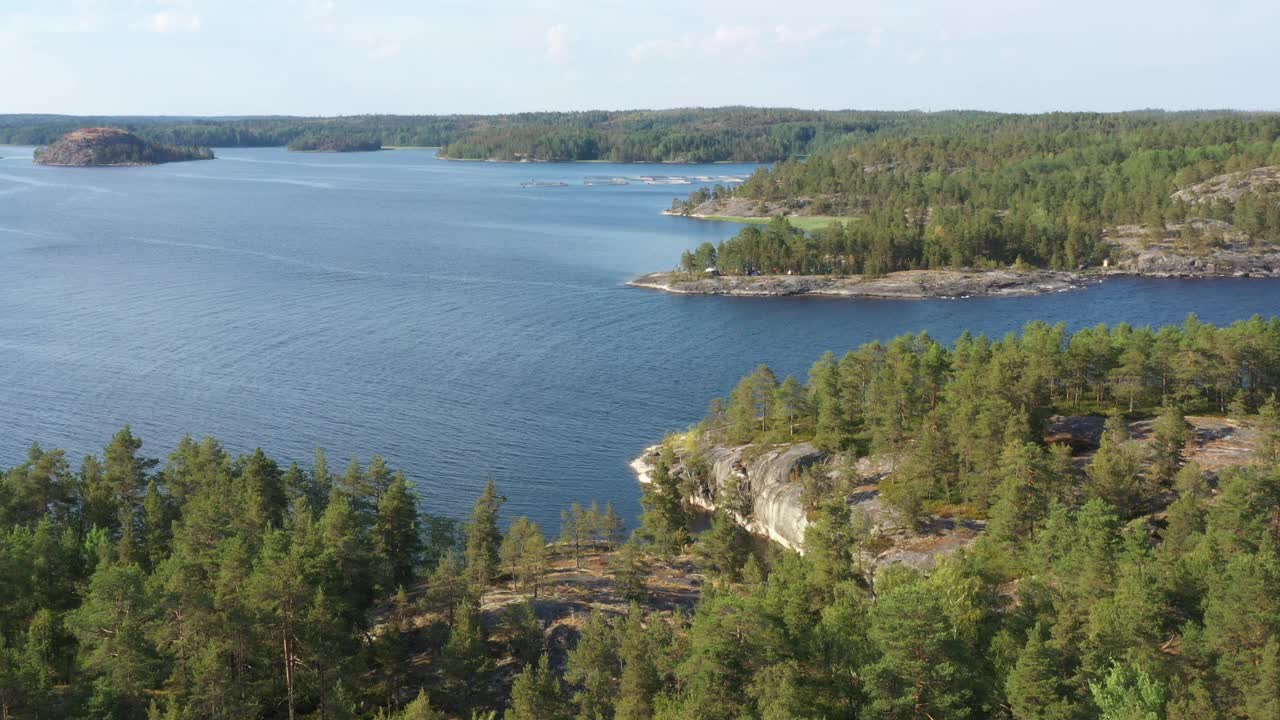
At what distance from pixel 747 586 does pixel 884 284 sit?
8131 centimetres

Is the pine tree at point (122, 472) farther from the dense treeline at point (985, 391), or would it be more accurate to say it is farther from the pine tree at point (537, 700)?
the dense treeline at point (985, 391)

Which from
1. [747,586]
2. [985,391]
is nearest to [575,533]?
[747,586]

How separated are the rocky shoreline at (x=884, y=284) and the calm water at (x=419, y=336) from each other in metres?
3.77

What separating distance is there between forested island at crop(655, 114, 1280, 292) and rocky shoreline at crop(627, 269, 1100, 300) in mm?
3481

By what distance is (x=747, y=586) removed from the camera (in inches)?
1417

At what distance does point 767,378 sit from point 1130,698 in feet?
111

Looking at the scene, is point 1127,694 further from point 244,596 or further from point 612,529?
point 612,529

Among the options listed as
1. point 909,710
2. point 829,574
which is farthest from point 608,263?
point 909,710

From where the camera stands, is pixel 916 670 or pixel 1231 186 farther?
pixel 1231 186

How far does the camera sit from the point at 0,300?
98.0 meters

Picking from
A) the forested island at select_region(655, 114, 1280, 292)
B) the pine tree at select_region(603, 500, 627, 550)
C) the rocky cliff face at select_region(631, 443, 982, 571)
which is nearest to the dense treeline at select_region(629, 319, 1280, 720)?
the rocky cliff face at select_region(631, 443, 982, 571)

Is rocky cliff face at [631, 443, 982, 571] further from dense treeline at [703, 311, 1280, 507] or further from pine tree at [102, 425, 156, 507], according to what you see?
pine tree at [102, 425, 156, 507]

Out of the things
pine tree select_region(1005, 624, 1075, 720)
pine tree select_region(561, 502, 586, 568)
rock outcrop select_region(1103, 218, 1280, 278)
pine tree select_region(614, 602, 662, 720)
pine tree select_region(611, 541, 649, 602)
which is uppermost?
rock outcrop select_region(1103, 218, 1280, 278)

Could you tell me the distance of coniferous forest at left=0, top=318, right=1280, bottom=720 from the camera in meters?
26.1
